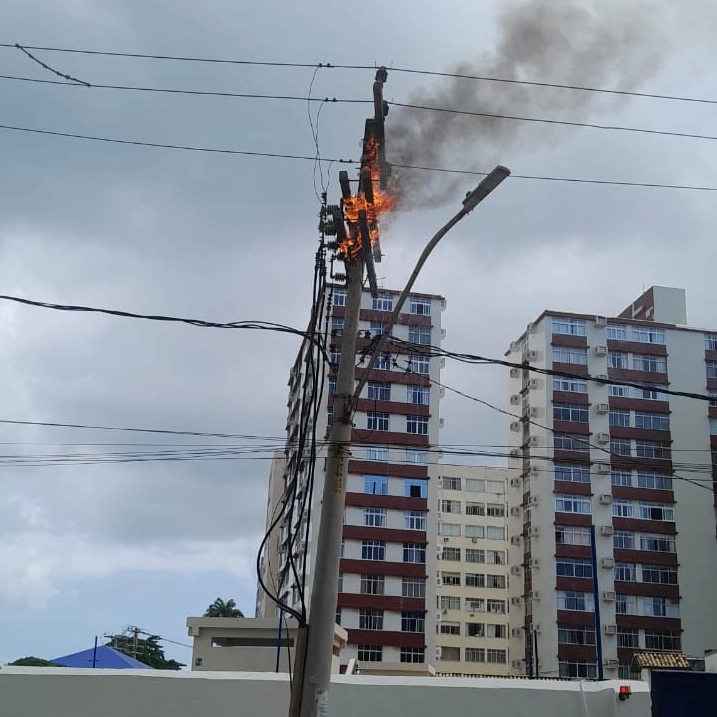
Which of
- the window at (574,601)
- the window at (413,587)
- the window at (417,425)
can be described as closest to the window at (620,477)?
the window at (574,601)

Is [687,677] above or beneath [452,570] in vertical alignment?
beneath

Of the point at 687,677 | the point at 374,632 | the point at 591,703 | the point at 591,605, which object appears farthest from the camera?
the point at 591,605

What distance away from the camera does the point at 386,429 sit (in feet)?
196

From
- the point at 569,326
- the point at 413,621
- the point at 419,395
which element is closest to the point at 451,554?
the point at 413,621

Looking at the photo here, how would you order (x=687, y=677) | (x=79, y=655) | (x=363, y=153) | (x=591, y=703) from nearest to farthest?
(x=363, y=153) → (x=687, y=677) → (x=591, y=703) → (x=79, y=655)

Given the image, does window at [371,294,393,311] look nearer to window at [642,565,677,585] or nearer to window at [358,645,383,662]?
window at [358,645,383,662]

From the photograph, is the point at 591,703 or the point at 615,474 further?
the point at 615,474

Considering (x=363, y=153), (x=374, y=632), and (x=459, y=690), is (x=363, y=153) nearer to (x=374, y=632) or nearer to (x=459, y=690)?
(x=459, y=690)

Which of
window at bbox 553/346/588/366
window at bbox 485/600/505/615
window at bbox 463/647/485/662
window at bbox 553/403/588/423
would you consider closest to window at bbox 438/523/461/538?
window at bbox 485/600/505/615

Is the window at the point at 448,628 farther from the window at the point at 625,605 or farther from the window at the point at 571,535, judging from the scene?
the window at the point at 625,605

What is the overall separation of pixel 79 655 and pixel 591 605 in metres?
41.4

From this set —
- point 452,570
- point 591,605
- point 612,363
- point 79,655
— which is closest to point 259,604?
point 452,570

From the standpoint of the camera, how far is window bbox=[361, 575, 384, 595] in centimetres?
5547

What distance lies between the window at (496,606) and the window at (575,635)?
66.2ft
